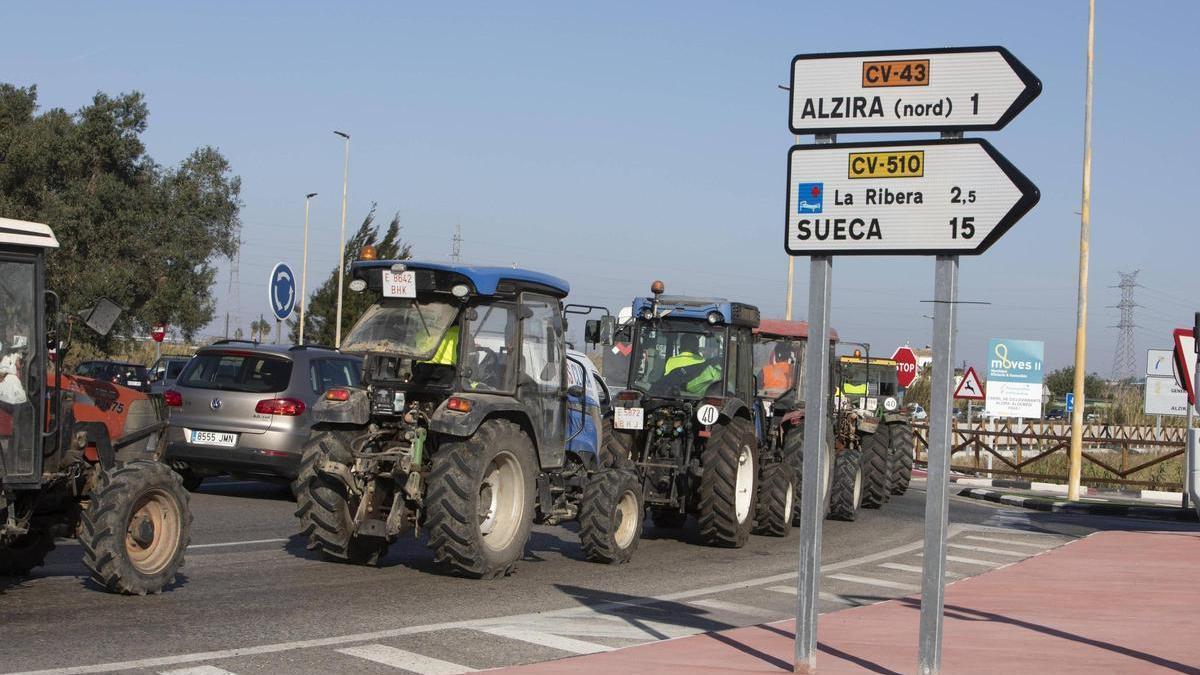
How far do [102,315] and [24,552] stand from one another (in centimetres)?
214

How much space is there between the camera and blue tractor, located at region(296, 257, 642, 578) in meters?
11.5

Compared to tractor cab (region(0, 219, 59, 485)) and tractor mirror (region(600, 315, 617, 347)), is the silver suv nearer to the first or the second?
tractor mirror (region(600, 315, 617, 347))

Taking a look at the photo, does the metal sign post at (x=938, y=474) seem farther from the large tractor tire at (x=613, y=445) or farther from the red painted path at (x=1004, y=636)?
the large tractor tire at (x=613, y=445)

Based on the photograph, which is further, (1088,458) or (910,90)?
(1088,458)

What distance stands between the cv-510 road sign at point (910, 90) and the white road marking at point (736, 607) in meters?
4.65

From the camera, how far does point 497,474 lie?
1208 centimetres

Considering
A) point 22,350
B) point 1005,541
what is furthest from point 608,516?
point 1005,541

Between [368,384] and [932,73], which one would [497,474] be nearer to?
[368,384]

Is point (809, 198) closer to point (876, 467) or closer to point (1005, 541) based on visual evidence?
point (1005, 541)

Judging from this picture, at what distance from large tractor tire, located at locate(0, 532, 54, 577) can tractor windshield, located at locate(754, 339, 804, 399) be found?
10.3 m

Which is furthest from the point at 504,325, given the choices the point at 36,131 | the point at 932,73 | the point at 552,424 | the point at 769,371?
the point at 36,131

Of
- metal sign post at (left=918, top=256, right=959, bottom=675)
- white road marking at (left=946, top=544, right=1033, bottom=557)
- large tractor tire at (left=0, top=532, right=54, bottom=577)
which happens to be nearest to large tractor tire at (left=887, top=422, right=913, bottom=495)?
white road marking at (left=946, top=544, right=1033, bottom=557)

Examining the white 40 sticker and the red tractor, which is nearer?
the red tractor

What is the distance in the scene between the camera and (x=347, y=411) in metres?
11.8
